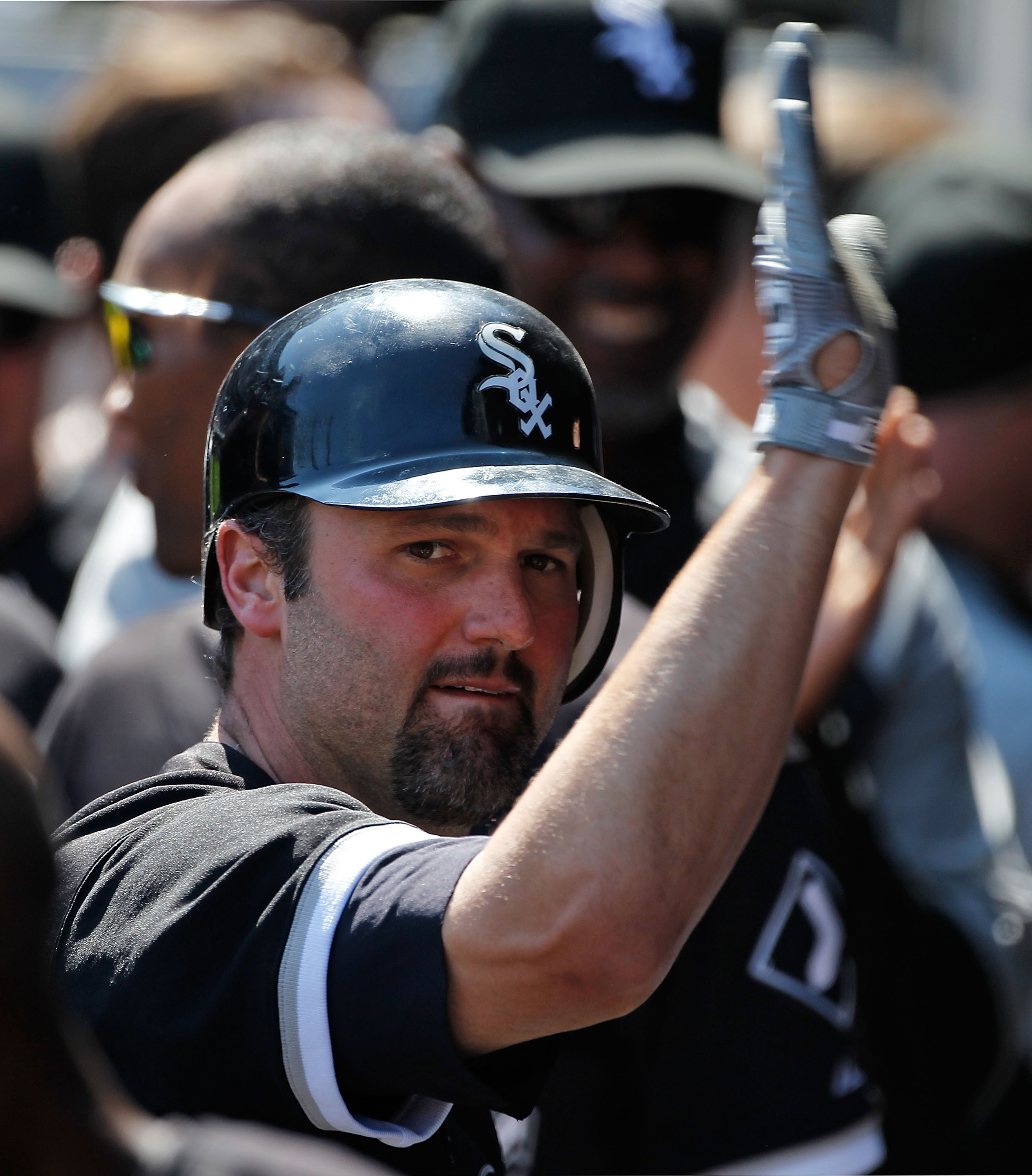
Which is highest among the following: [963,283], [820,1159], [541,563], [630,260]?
[541,563]

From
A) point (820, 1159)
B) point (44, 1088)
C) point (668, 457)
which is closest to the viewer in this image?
point (44, 1088)

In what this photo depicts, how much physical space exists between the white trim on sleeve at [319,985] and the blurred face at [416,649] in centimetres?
23

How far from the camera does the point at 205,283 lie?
9.15 ft

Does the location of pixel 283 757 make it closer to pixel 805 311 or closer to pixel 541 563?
pixel 541 563

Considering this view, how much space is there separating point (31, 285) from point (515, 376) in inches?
96.6

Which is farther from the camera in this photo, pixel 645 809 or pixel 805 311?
pixel 805 311

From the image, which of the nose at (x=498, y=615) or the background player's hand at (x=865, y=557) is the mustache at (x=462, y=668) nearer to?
the nose at (x=498, y=615)

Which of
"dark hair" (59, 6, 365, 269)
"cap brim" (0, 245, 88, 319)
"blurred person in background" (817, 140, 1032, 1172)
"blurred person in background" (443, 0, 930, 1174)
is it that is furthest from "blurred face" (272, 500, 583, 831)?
"dark hair" (59, 6, 365, 269)

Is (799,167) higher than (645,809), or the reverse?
(799,167)

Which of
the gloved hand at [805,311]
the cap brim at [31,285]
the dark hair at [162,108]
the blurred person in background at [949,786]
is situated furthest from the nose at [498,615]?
the dark hair at [162,108]

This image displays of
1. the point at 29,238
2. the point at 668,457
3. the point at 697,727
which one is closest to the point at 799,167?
the point at 697,727

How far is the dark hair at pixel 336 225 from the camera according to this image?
272 cm

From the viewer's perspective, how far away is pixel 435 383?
1851 millimetres

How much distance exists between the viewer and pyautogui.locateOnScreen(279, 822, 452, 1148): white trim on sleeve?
1585mm
